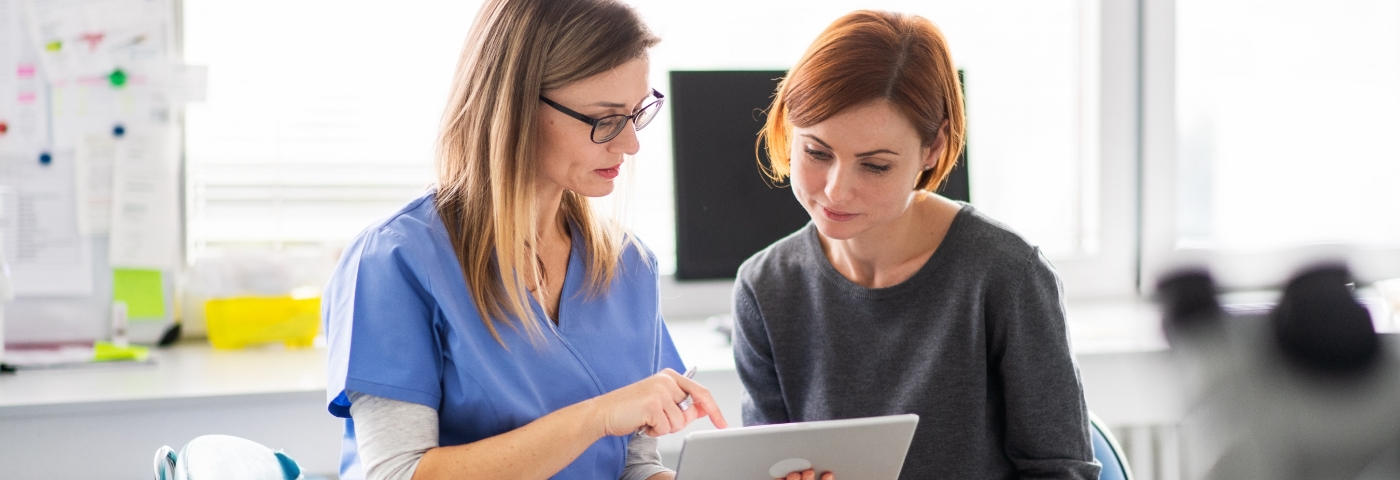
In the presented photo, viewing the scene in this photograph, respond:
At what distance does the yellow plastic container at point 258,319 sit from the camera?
1.96m

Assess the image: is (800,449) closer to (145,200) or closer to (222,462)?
(222,462)

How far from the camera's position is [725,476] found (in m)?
1.04

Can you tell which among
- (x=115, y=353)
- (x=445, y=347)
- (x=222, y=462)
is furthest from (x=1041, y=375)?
(x=115, y=353)

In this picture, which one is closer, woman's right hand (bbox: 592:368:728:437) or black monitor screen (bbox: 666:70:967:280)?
woman's right hand (bbox: 592:368:728:437)

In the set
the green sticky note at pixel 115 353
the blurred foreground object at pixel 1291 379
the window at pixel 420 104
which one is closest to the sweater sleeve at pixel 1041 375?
the blurred foreground object at pixel 1291 379

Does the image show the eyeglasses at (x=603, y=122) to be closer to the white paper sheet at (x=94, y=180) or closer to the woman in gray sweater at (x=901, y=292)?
the woman in gray sweater at (x=901, y=292)

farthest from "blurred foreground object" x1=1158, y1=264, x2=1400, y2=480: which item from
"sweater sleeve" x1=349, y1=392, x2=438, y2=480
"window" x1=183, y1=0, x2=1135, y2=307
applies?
"window" x1=183, y1=0, x2=1135, y2=307

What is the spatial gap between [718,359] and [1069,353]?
0.70m

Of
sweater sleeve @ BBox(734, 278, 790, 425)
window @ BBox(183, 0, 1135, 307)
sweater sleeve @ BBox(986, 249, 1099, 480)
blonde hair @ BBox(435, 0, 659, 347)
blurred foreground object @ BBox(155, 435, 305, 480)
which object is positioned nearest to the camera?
blurred foreground object @ BBox(155, 435, 305, 480)

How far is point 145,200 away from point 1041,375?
176 centimetres

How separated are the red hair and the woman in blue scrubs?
0.20m

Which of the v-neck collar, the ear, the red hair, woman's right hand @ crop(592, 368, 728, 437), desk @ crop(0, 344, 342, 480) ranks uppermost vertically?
the red hair

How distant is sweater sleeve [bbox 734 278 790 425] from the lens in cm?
142

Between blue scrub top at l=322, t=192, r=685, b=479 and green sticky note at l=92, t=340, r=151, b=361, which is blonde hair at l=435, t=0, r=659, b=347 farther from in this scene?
green sticky note at l=92, t=340, r=151, b=361
